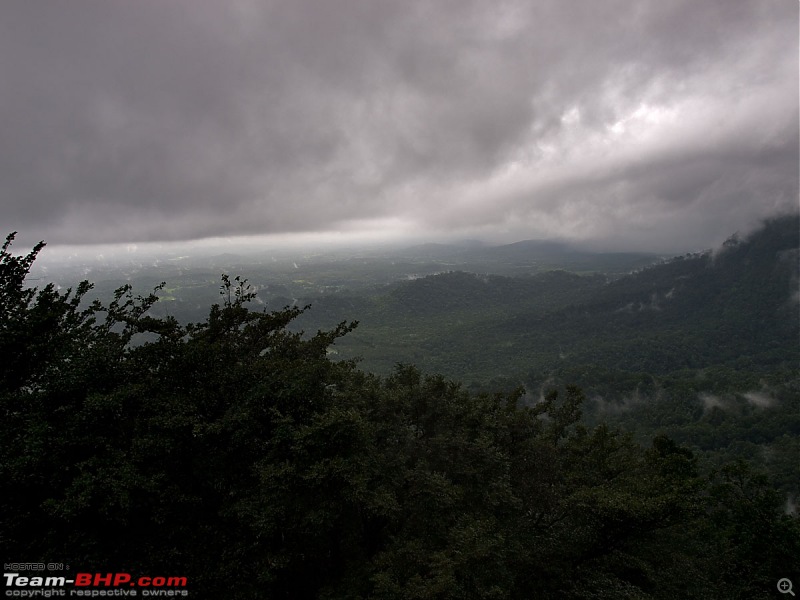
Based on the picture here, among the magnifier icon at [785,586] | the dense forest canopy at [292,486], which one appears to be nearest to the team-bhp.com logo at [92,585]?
the dense forest canopy at [292,486]

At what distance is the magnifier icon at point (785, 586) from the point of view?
57.6 ft

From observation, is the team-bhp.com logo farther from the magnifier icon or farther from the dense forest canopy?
the magnifier icon

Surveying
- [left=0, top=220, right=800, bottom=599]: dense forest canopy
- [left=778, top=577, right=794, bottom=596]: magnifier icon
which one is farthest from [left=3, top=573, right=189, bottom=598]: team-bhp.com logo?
[left=778, top=577, right=794, bottom=596]: magnifier icon

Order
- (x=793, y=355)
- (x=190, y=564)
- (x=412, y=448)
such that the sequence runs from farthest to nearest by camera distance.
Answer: (x=793, y=355), (x=412, y=448), (x=190, y=564)

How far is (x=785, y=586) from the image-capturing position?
17906mm

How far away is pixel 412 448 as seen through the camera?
17.5m

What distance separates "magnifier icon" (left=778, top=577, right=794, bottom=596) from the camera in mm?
17562

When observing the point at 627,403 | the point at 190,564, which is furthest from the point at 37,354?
the point at 627,403

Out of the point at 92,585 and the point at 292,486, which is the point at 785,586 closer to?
the point at 292,486

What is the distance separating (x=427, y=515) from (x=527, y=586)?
5.47 metres

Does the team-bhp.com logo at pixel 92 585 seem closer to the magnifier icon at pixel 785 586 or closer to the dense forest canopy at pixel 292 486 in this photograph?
the dense forest canopy at pixel 292 486

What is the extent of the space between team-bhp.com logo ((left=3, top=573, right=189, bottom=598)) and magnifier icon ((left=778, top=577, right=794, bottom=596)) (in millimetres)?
26665

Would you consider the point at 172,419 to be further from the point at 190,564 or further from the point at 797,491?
the point at 797,491

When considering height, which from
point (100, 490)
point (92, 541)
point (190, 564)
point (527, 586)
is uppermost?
point (100, 490)
